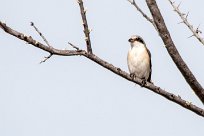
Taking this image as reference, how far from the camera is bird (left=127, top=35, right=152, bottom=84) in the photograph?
31.6 ft

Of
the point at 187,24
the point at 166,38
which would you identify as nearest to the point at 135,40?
the point at 187,24

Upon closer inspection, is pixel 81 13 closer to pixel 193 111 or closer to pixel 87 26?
pixel 87 26

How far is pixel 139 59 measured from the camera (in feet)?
31.7

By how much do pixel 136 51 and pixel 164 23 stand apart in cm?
530

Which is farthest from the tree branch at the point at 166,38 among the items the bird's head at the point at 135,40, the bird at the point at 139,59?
the bird's head at the point at 135,40

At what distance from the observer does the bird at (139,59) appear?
9.63 metres

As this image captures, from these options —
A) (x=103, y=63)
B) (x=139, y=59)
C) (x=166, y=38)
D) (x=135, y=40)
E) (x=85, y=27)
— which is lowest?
(x=166, y=38)

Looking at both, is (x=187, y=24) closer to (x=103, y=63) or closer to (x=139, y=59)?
(x=103, y=63)

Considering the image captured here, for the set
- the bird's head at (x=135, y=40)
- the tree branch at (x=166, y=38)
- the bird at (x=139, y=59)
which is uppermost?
the bird's head at (x=135, y=40)

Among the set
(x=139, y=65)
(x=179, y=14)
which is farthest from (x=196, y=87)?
(x=139, y=65)

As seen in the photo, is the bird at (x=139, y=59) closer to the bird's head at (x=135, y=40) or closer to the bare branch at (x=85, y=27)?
the bird's head at (x=135, y=40)

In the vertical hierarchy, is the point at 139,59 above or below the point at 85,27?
above

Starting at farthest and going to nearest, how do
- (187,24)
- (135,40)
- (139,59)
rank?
1. (135,40)
2. (139,59)
3. (187,24)

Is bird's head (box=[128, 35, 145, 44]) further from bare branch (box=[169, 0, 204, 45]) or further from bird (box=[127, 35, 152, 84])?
bare branch (box=[169, 0, 204, 45])
